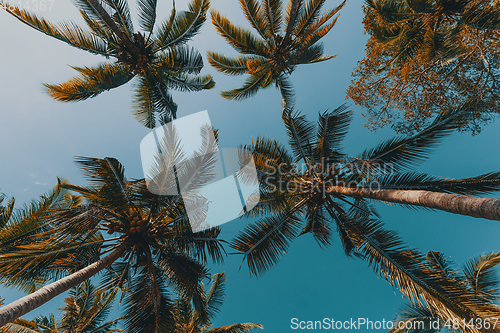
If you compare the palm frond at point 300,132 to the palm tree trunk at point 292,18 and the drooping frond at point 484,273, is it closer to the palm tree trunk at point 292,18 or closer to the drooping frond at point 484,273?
the palm tree trunk at point 292,18

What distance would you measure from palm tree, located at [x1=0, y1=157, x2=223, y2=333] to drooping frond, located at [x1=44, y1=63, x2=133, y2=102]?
4195 millimetres

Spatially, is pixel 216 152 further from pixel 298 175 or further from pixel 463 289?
pixel 463 289

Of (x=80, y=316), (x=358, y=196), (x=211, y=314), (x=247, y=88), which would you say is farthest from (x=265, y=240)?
(x=247, y=88)

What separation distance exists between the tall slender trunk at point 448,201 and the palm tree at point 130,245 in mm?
4126

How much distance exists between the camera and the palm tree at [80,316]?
588cm

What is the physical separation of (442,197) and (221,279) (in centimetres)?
790

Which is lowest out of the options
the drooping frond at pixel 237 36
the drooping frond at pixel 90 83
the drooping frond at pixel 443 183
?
the drooping frond at pixel 443 183

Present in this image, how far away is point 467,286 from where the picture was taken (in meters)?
3.88

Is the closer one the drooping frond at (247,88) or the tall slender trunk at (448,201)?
the tall slender trunk at (448,201)

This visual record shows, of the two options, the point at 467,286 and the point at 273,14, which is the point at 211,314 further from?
the point at 273,14

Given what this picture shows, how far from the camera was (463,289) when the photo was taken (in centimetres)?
370

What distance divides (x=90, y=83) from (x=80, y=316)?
749cm

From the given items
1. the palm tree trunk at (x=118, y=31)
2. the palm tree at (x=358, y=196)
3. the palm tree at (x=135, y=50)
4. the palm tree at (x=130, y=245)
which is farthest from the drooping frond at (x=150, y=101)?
the palm tree at (x=358, y=196)

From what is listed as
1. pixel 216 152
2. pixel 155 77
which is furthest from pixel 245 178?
pixel 155 77
